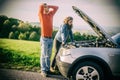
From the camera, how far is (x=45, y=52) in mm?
8172

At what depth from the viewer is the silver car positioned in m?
7.91

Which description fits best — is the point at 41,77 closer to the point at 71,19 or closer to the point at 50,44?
the point at 50,44

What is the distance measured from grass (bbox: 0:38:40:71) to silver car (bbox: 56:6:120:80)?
557 mm

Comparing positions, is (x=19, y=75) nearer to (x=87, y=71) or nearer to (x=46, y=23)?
(x=46, y=23)

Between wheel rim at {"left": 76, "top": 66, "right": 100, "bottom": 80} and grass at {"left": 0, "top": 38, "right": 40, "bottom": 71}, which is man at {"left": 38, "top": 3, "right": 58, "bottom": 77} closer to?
grass at {"left": 0, "top": 38, "right": 40, "bottom": 71}

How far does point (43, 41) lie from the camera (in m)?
8.24

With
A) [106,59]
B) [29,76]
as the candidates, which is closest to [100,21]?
[106,59]

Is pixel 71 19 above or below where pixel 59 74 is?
above

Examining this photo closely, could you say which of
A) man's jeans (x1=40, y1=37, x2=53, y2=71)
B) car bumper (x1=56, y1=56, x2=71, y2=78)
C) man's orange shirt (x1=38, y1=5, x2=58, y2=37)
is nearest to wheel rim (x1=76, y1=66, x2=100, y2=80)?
car bumper (x1=56, y1=56, x2=71, y2=78)

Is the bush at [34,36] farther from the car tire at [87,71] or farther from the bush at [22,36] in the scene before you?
the car tire at [87,71]

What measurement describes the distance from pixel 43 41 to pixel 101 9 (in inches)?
50.2

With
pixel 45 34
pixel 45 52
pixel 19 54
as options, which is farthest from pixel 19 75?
pixel 45 34

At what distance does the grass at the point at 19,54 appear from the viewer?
8.12 metres

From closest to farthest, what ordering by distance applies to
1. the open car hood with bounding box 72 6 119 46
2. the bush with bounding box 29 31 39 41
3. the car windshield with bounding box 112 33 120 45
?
the open car hood with bounding box 72 6 119 46
the car windshield with bounding box 112 33 120 45
the bush with bounding box 29 31 39 41
